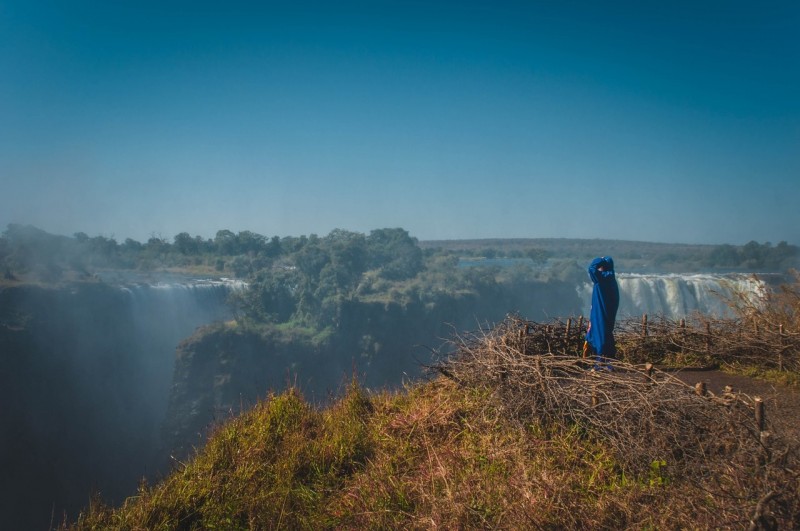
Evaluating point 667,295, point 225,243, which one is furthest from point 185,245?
point 667,295

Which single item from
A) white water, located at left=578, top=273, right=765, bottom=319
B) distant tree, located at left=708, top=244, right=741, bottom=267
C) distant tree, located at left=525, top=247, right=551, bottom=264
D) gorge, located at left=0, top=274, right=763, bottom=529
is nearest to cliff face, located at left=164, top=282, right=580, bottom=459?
gorge, located at left=0, top=274, right=763, bottom=529

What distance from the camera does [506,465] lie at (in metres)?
4.49

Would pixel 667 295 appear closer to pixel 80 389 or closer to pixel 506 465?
pixel 506 465

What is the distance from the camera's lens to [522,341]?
22.4ft

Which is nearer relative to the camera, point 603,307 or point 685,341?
point 603,307

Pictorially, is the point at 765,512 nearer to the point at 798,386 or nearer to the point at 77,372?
the point at 798,386

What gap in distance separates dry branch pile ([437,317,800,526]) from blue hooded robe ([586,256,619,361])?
476 mm

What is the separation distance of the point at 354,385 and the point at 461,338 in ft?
6.19

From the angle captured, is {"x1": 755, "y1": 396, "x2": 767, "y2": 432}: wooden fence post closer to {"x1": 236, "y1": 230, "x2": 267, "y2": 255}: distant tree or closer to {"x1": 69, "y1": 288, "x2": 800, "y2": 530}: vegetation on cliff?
{"x1": 69, "y1": 288, "x2": 800, "y2": 530}: vegetation on cliff

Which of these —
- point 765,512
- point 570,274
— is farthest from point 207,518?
point 570,274

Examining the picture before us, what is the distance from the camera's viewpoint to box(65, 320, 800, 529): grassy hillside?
335cm

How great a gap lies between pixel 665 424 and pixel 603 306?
6.92 feet

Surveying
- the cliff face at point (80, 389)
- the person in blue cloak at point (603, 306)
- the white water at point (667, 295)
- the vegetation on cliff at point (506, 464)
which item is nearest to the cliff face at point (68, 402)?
the cliff face at point (80, 389)

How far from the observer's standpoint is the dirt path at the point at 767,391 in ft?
16.4
